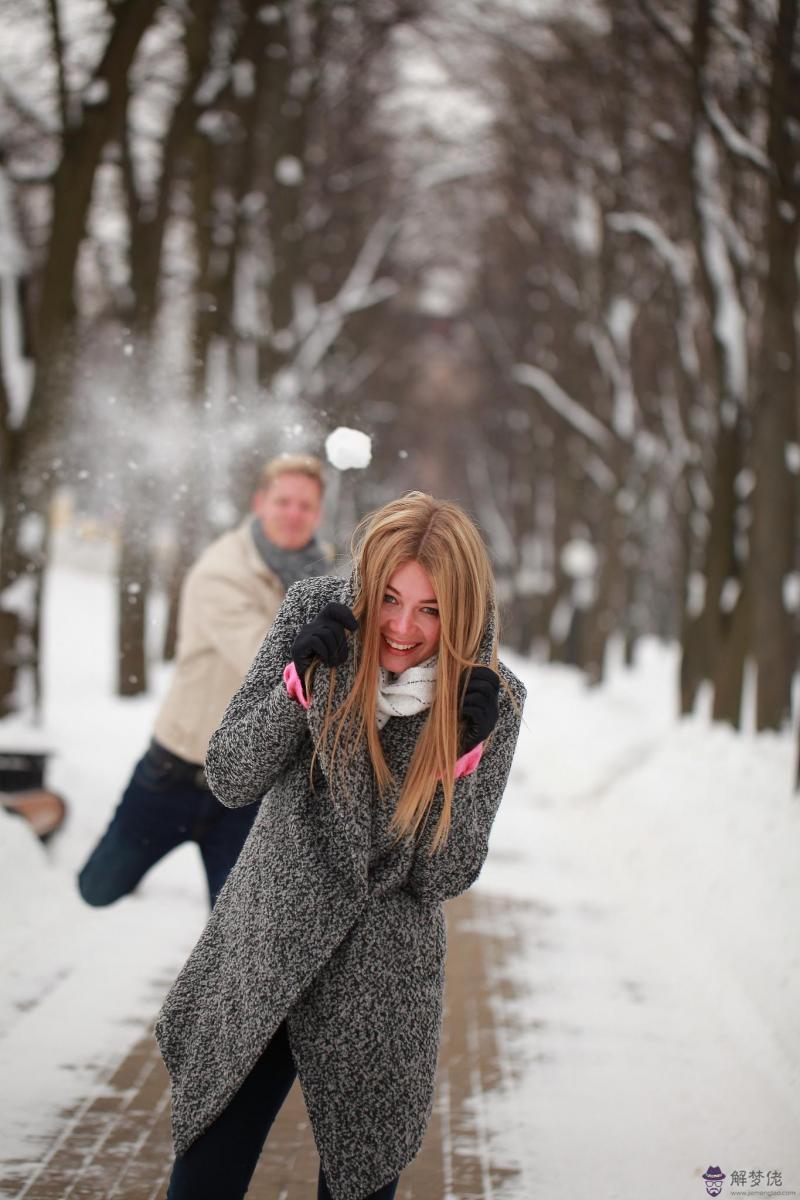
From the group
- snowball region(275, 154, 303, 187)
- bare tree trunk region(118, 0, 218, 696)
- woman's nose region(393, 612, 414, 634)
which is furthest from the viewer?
snowball region(275, 154, 303, 187)

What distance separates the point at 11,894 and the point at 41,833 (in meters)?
1.12

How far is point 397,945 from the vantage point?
2857 millimetres

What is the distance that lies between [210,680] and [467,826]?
2404mm

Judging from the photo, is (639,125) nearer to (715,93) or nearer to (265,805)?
(715,93)

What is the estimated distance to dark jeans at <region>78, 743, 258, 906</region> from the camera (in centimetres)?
488

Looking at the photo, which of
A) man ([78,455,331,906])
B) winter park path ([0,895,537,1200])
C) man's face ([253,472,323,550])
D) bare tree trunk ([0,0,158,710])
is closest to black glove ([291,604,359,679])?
winter park path ([0,895,537,1200])

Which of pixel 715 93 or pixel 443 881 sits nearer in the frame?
pixel 443 881

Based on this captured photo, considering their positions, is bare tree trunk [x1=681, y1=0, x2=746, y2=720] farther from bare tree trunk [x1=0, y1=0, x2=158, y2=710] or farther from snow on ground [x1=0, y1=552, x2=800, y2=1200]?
bare tree trunk [x1=0, y1=0, x2=158, y2=710]

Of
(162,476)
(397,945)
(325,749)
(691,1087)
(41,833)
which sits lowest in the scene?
(41,833)

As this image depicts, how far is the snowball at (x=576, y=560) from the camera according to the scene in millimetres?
29475

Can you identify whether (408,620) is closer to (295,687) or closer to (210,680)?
(295,687)

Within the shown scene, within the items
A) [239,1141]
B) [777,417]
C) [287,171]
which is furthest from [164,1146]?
[287,171]

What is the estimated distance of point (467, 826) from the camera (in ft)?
9.49

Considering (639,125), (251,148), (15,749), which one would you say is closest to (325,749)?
(15,749)
